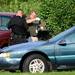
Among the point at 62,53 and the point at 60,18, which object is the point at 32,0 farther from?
the point at 62,53

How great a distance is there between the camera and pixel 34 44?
48.2ft

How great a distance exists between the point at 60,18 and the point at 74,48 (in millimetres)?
7923

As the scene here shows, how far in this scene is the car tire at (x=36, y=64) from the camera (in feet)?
47.0

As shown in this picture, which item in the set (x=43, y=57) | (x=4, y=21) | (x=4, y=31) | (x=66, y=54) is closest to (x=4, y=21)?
(x=4, y=21)

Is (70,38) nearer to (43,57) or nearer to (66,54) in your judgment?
(66,54)

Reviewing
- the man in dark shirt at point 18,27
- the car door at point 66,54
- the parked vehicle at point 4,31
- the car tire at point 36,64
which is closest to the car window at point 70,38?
the car door at point 66,54

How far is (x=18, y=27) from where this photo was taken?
1855 cm

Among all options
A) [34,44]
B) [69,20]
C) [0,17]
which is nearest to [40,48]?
[34,44]

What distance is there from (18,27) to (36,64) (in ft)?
14.5

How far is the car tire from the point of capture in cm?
1431

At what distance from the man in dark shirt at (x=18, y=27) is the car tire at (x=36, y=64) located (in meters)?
4.14

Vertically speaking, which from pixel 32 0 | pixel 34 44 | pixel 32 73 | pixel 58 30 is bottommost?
pixel 32 73

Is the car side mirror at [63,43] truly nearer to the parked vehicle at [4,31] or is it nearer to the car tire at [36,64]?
the car tire at [36,64]

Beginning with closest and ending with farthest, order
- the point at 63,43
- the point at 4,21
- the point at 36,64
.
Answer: the point at 36,64
the point at 63,43
the point at 4,21
